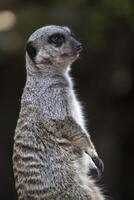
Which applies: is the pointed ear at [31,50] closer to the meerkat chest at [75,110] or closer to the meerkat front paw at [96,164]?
the meerkat chest at [75,110]

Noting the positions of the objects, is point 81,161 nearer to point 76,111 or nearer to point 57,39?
point 76,111

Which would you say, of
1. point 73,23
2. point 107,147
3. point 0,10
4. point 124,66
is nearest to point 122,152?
point 107,147

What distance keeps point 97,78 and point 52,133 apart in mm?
5647

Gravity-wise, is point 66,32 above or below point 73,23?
above

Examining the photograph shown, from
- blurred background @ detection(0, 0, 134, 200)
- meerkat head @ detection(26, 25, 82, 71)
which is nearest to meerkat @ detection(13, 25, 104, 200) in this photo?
meerkat head @ detection(26, 25, 82, 71)

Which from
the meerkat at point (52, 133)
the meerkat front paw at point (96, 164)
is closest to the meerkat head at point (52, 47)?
the meerkat at point (52, 133)

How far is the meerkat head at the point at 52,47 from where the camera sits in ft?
20.8

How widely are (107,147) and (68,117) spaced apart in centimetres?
543

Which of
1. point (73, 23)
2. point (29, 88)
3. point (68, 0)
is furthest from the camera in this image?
point (68, 0)

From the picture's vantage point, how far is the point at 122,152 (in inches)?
474

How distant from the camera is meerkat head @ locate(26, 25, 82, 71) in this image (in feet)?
20.8

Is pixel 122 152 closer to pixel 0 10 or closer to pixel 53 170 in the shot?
pixel 0 10

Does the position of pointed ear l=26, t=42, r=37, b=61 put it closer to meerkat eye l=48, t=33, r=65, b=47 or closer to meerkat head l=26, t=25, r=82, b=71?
meerkat head l=26, t=25, r=82, b=71

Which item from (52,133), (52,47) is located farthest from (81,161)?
(52,47)
